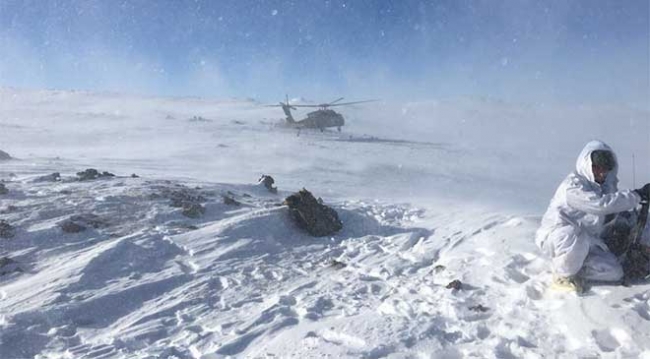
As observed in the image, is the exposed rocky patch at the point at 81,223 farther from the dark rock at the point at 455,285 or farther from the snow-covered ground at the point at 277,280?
the dark rock at the point at 455,285

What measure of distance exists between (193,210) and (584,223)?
6465 mm

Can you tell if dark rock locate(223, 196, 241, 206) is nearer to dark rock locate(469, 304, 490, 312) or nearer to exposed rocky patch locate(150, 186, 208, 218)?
exposed rocky patch locate(150, 186, 208, 218)

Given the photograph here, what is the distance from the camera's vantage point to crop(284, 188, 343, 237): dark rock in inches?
348

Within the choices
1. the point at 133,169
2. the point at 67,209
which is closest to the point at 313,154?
the point at 133,169

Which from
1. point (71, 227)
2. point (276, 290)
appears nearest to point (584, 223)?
point (276, 290)

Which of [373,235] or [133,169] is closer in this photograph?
[373,235]

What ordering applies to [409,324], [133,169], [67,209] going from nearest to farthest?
1. [409,324]
2. [67,209]
3. [133,169]

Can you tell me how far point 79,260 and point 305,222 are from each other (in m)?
3.59

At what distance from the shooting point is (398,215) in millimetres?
10133

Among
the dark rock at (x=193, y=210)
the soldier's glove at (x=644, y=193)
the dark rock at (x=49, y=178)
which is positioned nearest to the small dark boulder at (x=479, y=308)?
the soldier's glove at (x=644, y=193)

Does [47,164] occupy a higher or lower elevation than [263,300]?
higher

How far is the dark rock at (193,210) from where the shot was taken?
360 inches

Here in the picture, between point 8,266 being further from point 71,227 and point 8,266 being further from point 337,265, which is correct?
point 337,265

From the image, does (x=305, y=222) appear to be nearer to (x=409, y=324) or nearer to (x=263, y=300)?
(x=263, y=300)
